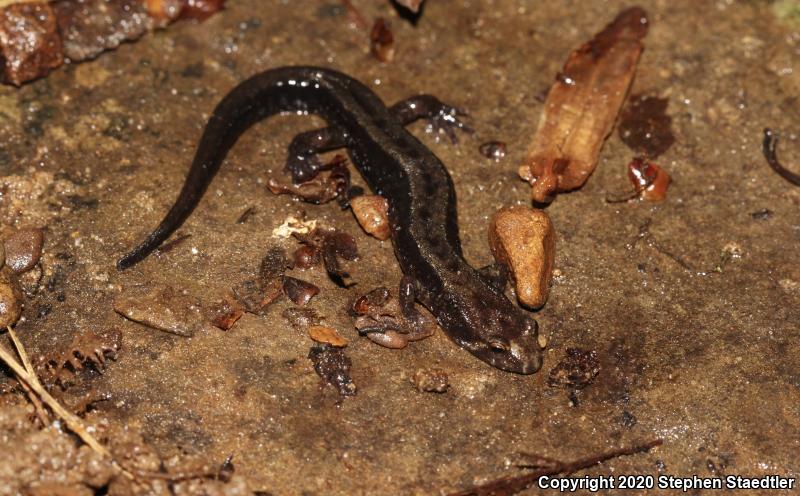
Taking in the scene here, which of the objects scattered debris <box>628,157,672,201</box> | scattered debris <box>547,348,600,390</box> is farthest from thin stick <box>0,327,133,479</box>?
scattered debris <box>628,157,672,201</box>

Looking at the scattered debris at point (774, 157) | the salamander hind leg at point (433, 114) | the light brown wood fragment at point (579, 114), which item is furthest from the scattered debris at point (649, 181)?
the salamander hind leg at point (433, 114)

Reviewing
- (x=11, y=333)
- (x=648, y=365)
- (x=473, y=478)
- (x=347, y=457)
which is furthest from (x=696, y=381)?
(x=11, y=333)

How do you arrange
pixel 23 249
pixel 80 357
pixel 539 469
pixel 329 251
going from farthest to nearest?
pixel 329 251, pixel 23 249, pixel 80 357, pixel 539 469

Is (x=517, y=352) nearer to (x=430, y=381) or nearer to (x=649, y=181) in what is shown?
(x=430, y=381)

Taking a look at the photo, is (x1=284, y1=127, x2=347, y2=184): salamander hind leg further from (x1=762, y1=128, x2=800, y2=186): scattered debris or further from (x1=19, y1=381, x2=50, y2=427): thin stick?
(x1=762, y1=128, x2=800, y2=186): scattered debris

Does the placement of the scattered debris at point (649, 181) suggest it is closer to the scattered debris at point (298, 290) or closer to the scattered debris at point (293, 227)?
the scattered debris at point (293, 227)

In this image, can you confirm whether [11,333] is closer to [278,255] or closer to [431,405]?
[278,255]

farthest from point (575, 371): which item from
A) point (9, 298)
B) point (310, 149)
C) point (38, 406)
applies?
point (9, 298)
